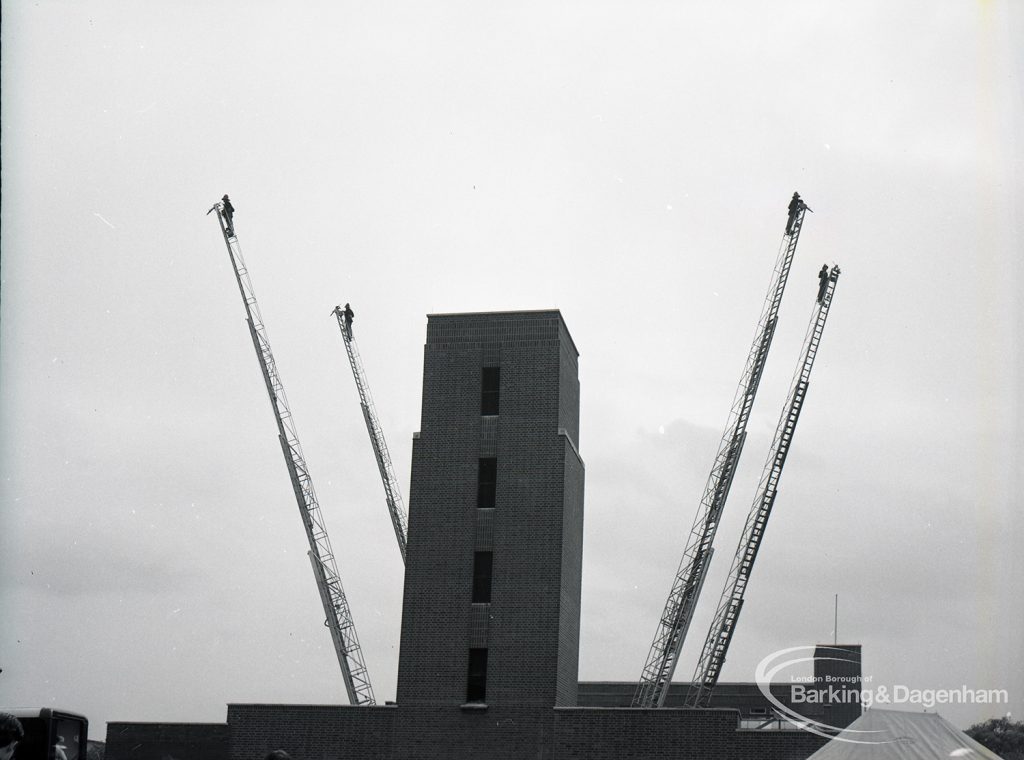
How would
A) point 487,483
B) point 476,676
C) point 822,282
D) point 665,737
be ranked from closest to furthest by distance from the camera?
point 665,737 < point 476,676 < point 487,483 < point 822,282

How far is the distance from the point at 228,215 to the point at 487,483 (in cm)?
3448

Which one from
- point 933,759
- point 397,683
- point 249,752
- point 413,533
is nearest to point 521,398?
point 413,533

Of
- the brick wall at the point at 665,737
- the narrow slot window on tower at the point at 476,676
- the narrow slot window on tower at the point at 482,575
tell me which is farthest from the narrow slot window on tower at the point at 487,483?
the brick wall at the point at 665,737

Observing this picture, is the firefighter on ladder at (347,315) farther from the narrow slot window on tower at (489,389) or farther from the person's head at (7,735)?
the person's head at (7,735)

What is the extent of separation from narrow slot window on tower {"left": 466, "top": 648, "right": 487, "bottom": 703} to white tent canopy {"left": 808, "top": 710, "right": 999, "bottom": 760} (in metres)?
27.6

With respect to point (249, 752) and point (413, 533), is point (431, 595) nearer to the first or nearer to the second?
point (413, 533)

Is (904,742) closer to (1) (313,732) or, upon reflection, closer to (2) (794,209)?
(1) (313,732)

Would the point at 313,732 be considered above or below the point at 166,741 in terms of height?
above

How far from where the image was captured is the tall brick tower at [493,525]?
4669cm

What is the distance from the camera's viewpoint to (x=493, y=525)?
48.2 meters

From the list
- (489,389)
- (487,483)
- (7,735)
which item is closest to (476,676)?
(487,483)

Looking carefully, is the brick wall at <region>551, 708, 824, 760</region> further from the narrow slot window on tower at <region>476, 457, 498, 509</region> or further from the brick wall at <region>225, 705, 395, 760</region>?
the narrow slot window on tower at <region>476, 457, 498, 509</region>

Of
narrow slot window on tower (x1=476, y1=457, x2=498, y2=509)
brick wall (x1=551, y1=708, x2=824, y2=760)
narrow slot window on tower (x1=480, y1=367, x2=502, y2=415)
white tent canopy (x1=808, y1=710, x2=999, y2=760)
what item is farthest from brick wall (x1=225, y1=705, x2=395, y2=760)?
white tent canopy (x1=808, y1=710, x2=999, y2=760)

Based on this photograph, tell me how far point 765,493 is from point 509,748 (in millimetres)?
23356
